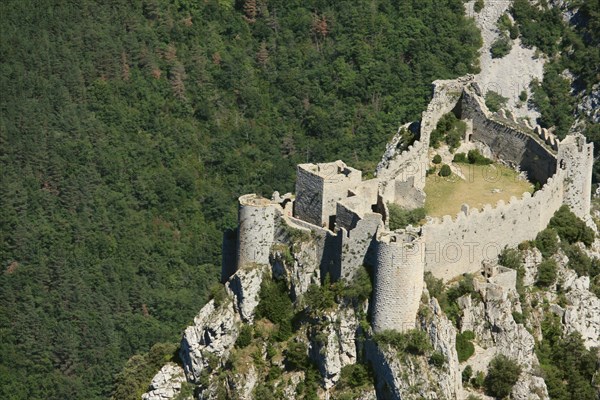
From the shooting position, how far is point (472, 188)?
286 ft

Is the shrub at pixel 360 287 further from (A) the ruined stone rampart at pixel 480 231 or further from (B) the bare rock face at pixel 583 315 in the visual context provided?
(B) the bare rock face at pixel 583 315

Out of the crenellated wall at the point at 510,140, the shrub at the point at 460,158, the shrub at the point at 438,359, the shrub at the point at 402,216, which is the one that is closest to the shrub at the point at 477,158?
the shrub at the point at 460,158

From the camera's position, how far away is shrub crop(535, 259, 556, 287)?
8344 cm

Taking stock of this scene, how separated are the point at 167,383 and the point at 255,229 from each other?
34.1ft

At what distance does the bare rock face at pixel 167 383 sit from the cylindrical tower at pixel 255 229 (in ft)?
25.1

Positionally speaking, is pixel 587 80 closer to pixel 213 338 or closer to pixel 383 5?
pixel 383 5

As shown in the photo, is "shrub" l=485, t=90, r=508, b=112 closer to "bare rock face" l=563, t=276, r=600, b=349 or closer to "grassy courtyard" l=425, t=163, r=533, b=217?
"grassy courtyard" l=425, t=163, r=533, b=217

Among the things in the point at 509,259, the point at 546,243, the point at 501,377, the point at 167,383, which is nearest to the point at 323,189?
the point at 509,259

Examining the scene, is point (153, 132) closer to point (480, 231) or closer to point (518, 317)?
point (480, 231)

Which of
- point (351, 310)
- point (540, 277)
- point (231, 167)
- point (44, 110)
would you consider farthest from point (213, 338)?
point (44, 110)

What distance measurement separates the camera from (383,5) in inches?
6570

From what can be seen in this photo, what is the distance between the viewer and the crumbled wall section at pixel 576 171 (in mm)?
87500

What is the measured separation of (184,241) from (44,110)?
23564 mm

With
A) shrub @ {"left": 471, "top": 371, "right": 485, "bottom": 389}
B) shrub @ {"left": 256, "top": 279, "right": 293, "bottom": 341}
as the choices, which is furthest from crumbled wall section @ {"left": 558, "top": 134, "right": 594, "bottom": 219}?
shrub @ {"left": 256, "top": 279, "right": 293, "bottom": 341}
